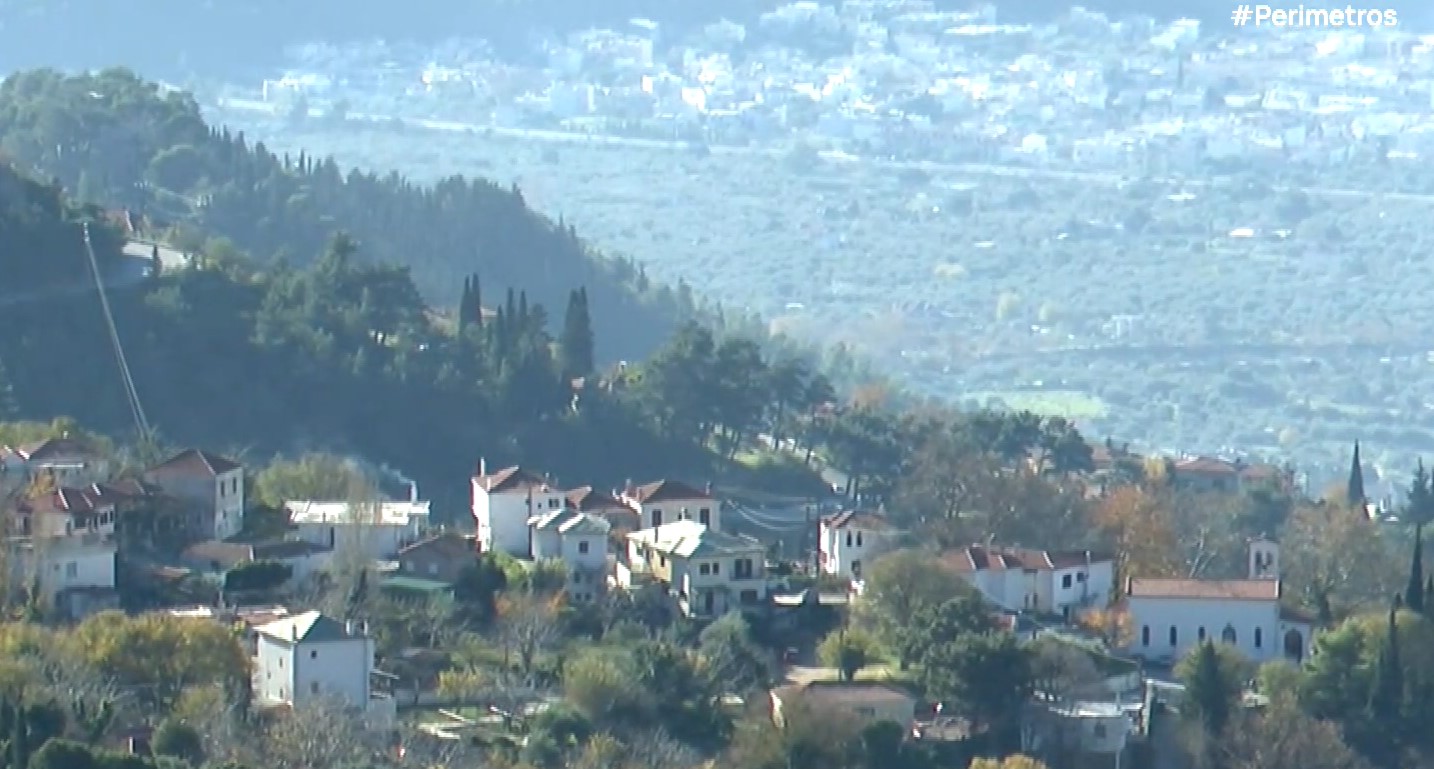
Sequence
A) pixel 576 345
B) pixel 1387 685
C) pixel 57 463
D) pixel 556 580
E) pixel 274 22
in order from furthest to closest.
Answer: pixel 274 22, pixel 576 345, pixel 57 463, pixel 556 580, pixel 1387 685


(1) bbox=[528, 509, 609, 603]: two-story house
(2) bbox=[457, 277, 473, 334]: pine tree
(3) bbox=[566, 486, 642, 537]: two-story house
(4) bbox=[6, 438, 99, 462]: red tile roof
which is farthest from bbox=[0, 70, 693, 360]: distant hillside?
(1) bbox=[528, 509, 609, 603]: two-story house

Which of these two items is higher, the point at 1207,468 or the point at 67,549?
the point at 67,549

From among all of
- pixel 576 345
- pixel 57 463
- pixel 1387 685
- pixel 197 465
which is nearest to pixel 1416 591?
pixel 1387 685

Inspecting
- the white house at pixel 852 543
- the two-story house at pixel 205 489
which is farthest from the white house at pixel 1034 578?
the two-story house at pixel 205 489

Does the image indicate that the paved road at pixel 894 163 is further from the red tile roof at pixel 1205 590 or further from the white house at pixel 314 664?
the white house at pixel 314 664

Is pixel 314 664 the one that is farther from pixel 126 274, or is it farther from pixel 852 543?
pixel 126 274

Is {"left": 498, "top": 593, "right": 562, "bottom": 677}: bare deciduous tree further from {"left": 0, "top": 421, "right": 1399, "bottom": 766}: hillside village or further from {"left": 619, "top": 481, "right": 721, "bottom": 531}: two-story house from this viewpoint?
{"left": 619, "top": 481, "right": 721, "bottom": 531}: two-story house
